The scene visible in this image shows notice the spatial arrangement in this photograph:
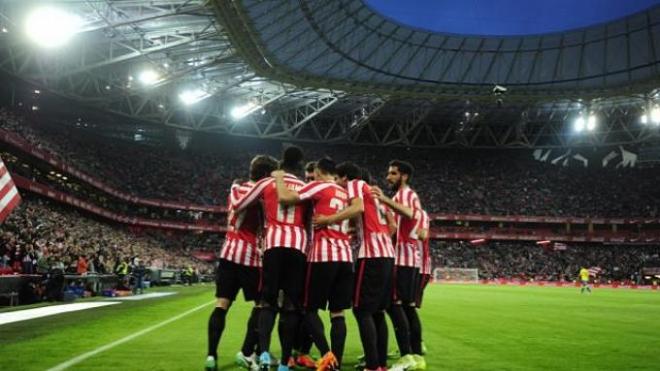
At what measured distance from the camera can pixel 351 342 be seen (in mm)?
9055

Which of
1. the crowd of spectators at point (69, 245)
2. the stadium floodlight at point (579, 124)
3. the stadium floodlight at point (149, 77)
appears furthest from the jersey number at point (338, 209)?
the stadium floodlight at point (579, 124)

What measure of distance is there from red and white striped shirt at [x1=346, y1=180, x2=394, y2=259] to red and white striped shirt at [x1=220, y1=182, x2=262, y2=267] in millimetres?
1272

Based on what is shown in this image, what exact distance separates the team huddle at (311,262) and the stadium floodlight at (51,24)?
27401 mm

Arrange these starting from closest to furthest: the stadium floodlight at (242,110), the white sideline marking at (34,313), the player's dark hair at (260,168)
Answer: the player's dark hair at (260,168) → the white sideline marking at (34,313) → the stadium floodlight at (242,110)

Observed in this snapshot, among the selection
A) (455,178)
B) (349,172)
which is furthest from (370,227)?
(455,178)

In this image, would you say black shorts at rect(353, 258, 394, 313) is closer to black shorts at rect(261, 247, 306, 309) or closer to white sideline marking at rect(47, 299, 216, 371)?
black shorts at rect(261, 247, 306, 309)

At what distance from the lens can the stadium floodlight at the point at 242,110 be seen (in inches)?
1939

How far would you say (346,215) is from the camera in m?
5.80

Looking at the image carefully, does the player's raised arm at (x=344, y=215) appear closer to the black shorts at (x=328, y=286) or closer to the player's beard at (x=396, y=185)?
the black shorts at (x=328, y=286)

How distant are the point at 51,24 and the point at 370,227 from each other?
29082 millimetres

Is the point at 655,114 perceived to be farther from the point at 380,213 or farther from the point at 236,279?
the point at 236,279

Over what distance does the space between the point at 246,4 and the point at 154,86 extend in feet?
40.0

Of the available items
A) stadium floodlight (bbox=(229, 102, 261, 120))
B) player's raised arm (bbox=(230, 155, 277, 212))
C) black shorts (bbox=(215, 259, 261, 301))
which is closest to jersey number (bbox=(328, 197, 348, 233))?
player's raised arm (bbox=(230, 155, 277, 212))

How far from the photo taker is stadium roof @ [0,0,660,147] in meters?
32.8
